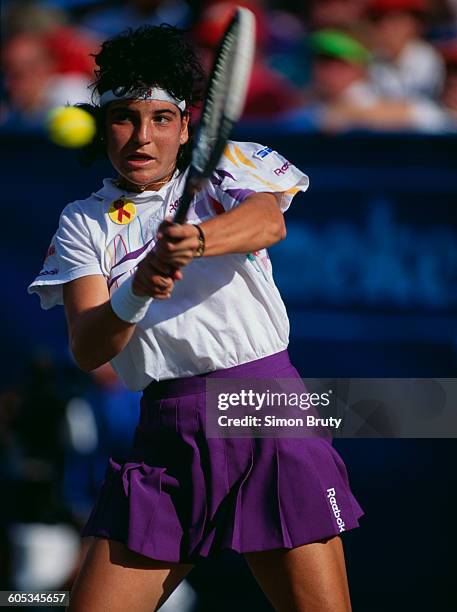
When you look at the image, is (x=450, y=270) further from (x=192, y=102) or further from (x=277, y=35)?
(x=192, y=102)

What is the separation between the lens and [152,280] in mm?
2742

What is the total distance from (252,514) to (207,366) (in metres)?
0.42

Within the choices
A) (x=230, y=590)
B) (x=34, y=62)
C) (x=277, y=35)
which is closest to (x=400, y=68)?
(x=277, y=35)

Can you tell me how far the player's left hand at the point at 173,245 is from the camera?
267 cm

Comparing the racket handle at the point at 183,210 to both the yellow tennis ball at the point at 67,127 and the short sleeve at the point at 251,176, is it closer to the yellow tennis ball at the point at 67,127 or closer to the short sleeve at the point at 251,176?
the short sleeve at the point at 251,176

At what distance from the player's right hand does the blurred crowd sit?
2.92 m

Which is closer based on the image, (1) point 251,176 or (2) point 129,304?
(2) point 129,304

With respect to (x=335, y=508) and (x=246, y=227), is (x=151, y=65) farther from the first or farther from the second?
(x=335, y=508)

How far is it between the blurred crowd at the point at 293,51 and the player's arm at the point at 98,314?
2.58 meters

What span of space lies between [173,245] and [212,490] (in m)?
0.80

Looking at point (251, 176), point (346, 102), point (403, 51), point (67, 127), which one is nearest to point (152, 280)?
point (251, 176)

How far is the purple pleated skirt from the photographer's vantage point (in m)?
3.11

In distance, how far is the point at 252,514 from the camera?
10.3ft

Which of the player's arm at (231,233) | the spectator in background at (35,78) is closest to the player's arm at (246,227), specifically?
the player's arm at (231,233)
